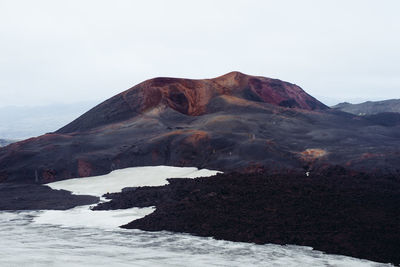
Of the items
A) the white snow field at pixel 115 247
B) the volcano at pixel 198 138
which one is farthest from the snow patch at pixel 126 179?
the white snow field at pixel 115 247

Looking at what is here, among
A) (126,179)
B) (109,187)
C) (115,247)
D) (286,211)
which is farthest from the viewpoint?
(126,179)

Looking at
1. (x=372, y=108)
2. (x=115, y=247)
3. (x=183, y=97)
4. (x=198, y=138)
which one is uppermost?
(x=372, y=108)

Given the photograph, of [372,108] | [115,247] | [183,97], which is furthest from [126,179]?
[372,108]

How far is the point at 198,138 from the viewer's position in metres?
34.4

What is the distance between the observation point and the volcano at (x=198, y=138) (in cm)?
3050

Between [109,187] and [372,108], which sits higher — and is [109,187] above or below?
below

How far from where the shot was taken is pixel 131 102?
154ft

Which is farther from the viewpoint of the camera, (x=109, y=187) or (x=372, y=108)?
(x=372, y=108)

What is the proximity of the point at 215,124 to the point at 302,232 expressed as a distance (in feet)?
81.2

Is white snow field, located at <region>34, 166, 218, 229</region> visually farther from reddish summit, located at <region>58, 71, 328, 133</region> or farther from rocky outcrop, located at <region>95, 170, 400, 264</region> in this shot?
reddish summit, located at <region>58, 71, 328, 133</region>

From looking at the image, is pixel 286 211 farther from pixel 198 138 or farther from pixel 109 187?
pixel 198 138

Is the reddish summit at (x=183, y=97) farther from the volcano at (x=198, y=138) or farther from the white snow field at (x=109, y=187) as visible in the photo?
the white snow field at (x=109, y=187)

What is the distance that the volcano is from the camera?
30.5 meters

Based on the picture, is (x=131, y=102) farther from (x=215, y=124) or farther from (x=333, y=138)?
(x=333, y=138)
